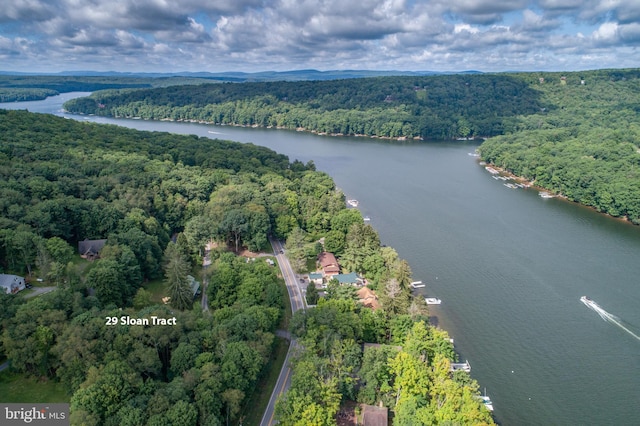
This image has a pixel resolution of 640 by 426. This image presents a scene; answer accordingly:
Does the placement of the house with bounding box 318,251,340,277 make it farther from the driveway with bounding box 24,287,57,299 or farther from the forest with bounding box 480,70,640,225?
the forest with bounding box 480,70,640,225

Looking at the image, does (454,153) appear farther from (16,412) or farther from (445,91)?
(16,412)

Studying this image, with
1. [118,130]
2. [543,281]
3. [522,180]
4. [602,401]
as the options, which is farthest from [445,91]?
[602,401]

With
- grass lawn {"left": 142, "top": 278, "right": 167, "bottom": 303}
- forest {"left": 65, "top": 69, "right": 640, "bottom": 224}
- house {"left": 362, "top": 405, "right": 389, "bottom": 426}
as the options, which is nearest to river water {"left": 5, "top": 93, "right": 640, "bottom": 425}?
forest {"left": 65, "top": 69, "right": 640, "bottom": 224}

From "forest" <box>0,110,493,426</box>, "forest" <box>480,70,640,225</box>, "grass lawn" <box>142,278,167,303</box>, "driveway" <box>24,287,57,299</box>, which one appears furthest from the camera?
"forest" <box>480,70,640,225</box>

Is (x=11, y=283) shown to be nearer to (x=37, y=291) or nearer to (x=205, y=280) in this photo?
(x=37, y=291)

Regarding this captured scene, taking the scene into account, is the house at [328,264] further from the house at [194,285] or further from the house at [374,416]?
the house at [374,416]
